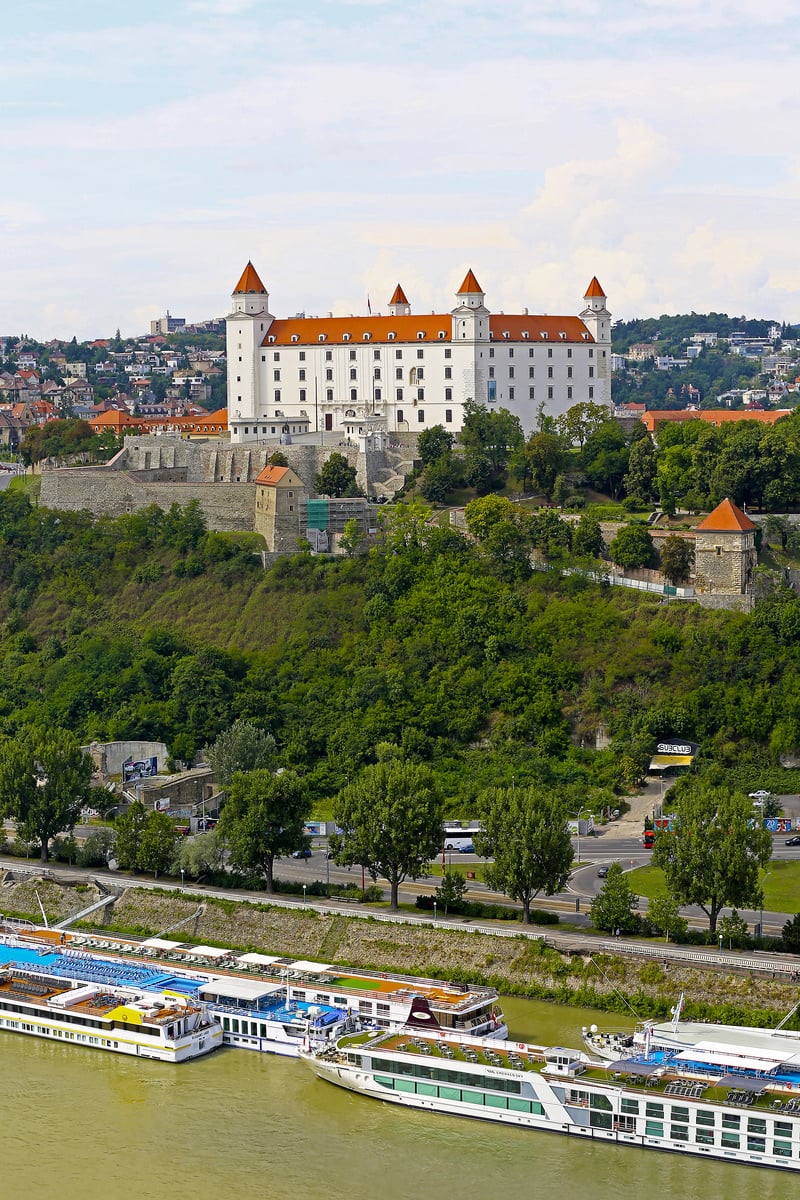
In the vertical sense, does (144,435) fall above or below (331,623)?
above

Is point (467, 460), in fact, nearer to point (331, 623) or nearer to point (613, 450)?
point (613, 450)

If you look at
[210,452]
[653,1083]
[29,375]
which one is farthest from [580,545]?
[29,375]

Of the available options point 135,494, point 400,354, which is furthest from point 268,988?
point 400,354

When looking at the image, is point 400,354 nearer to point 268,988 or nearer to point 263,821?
point 263,821

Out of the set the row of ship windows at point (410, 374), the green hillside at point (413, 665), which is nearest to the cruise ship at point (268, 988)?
the green hillside at point (413, 665)

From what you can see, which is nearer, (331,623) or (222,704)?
(222,704)
